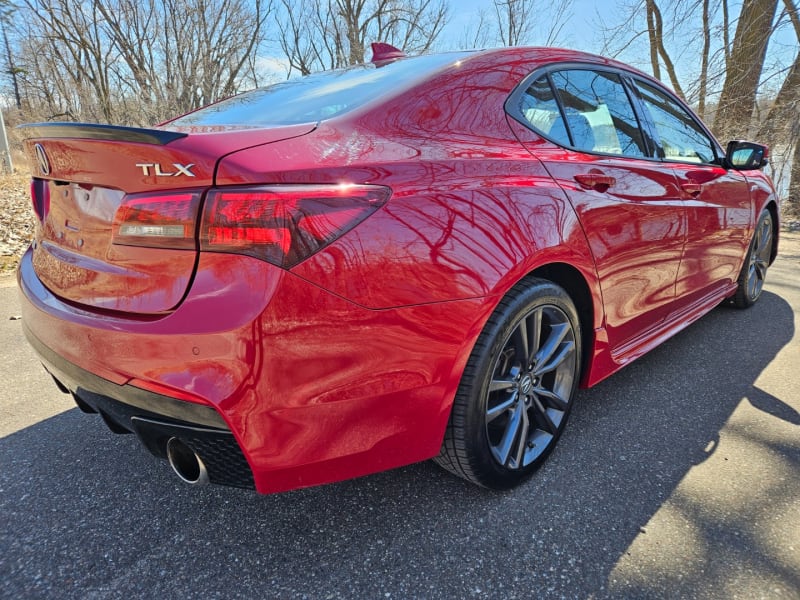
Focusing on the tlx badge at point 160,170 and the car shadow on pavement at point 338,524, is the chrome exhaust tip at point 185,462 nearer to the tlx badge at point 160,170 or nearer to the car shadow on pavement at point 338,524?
the car shadow on pavement at point 338,524

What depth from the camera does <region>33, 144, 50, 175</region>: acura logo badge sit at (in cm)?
163

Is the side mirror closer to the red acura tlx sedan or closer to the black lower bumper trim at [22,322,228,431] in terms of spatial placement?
the red acura tlx sedan

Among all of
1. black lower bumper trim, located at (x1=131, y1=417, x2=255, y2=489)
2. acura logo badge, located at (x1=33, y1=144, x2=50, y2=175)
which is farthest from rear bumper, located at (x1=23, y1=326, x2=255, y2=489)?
acura logo badge, located at (x1=33, y1=144, x2=50, y2=175)

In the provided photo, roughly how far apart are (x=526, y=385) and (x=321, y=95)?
134 cm

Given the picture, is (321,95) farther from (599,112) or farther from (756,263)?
(756,263)

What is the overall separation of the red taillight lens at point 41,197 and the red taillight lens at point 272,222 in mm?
952

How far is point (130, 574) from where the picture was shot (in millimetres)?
1491

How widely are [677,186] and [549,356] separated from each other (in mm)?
1310

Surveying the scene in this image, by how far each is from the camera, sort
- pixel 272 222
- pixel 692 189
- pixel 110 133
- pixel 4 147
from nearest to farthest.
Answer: pixel 272 222
pixel 110 133
pixel 692 189
pixel 4 147

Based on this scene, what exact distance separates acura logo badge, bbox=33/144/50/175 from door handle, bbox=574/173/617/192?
184 cm

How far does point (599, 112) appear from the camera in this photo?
231 centimetres

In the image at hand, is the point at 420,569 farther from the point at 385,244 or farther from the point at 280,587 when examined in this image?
the point at 385,244

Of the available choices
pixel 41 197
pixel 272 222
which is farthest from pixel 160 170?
pixel 41 197

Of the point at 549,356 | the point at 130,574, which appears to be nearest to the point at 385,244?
the point at 549,356
